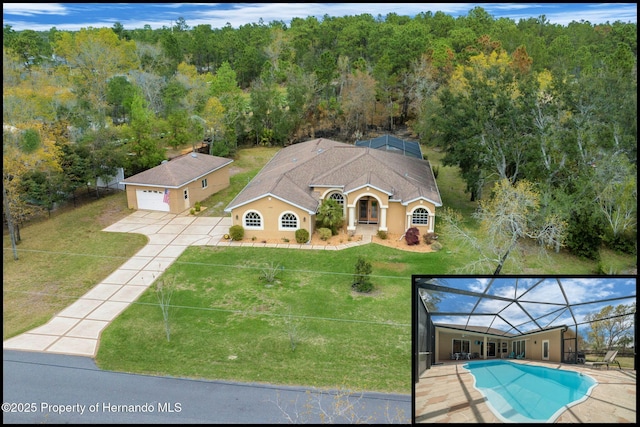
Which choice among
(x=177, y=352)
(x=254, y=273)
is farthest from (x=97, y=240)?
(x=177, y=352)

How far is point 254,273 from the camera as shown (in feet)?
77.3

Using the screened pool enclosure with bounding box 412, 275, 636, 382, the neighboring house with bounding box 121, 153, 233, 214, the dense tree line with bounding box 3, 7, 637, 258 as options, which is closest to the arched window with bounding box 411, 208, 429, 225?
the dense tree line with bounding box 3, 7, 637, 258

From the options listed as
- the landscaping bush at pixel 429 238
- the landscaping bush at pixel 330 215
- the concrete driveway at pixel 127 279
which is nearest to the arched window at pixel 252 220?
the concrete driveway at pixel 127 279

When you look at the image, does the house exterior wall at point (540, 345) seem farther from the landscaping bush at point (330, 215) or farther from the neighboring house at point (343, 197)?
the landscaping bush at point (330, 215)

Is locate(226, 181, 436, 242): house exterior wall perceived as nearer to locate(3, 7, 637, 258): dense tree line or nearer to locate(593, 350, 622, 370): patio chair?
locate(3, 7, 637, 258): dense tree line

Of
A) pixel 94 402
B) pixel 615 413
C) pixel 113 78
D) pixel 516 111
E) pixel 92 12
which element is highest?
pixel 92 12

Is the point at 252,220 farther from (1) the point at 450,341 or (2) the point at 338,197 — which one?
(1) the point at 450,341

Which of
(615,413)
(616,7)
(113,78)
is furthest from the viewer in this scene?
(113,78)

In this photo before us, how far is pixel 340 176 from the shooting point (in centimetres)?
2966

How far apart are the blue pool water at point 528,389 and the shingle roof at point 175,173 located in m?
27.3

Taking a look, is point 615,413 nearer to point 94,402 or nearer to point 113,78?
point 94,402

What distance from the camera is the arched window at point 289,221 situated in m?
27.4

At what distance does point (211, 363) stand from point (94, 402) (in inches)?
139

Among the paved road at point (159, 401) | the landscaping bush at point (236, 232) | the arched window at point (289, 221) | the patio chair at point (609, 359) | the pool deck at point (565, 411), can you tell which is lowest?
the paved road at point (159, 401)
